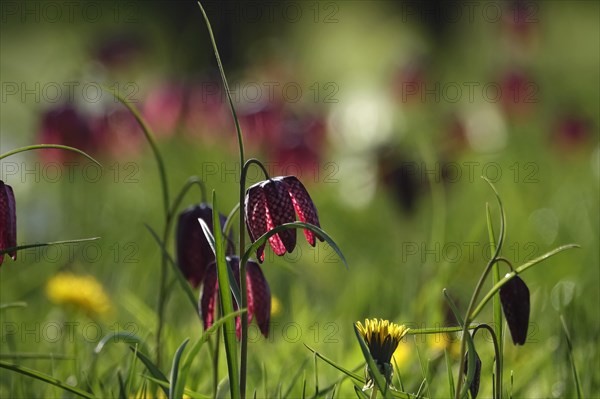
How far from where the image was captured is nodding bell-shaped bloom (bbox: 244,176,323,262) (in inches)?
35.4

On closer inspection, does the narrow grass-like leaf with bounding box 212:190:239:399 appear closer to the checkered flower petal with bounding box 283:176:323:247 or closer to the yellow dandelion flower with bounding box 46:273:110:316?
the checkered flower petal with bounding box 283:176:323:247

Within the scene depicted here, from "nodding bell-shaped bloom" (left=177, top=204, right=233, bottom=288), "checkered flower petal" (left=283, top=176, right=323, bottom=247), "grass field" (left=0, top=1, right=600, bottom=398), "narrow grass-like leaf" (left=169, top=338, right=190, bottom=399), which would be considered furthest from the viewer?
"grass field" (left=0, top=1, right=600, bottom=398)

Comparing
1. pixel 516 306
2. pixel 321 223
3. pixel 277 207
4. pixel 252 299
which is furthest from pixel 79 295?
pixel 321 223

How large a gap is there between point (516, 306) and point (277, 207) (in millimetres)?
239

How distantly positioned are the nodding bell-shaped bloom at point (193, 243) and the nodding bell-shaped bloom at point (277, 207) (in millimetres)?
183

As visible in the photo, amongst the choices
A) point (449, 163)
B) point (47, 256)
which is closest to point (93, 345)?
point (47, 256)

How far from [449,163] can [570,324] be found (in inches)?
39.0

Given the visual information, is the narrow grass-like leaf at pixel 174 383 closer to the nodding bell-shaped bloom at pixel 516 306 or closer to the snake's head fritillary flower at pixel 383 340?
the snake's head fritillary flower at pixel 383 340

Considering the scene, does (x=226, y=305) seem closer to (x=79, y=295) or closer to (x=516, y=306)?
(x=516, y=306)

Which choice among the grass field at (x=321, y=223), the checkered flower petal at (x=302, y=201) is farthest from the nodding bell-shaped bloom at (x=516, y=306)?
the checkered flower petal at (x=302, y=201)

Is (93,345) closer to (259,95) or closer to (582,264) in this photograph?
(582,264)

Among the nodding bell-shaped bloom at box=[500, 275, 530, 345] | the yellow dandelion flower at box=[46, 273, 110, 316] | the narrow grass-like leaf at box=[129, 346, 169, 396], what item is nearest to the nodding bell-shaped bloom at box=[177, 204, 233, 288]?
the narrow grass-like leaf at box=[129, 346, 169, 396]

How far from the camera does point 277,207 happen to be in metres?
0.90

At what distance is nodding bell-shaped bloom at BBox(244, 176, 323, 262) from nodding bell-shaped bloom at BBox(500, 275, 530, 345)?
186 millimetres
